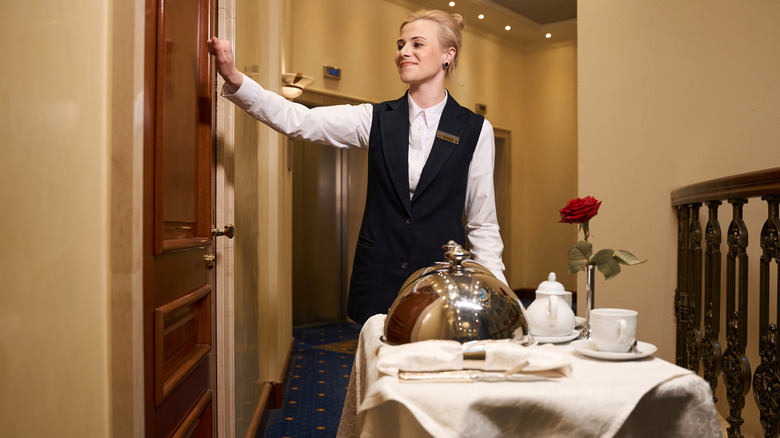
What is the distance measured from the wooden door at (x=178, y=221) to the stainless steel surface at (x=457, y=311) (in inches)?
18.6

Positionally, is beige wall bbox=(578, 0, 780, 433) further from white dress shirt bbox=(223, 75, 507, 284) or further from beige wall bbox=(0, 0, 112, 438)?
beige wall bbox=(0, 0, 112, 438)

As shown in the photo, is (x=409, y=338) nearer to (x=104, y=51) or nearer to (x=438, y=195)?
(x=104, y=51)

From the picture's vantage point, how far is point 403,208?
6.70ft

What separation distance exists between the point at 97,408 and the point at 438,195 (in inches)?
48.6

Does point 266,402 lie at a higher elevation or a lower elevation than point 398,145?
lower

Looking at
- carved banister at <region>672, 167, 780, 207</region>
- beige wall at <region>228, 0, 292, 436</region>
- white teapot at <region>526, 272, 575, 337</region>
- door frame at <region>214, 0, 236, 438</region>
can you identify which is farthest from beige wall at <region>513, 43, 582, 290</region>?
white teapot at <region>526, 272, 575, 337</region>

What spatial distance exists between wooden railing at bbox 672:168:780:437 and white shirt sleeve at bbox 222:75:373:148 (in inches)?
51.4

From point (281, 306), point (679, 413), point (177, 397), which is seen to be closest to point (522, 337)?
point (679, 413)

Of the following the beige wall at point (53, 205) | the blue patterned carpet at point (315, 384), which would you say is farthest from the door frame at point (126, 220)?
the blue patterned carpet at point (315, 384)

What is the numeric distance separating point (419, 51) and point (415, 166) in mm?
360

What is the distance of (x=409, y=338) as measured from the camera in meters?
1.09

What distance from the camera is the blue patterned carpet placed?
11.2ft

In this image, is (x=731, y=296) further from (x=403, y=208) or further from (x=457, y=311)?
(x=457, y=311)

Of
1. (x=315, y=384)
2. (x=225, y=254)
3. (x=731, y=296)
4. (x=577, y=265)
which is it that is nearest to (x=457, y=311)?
(x=577, y=265)
